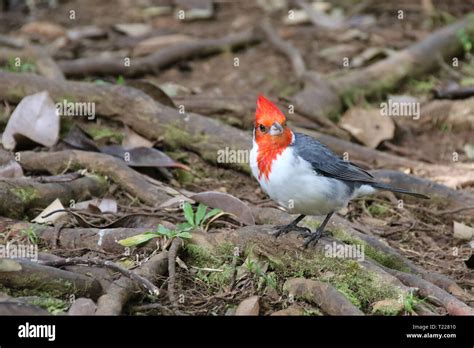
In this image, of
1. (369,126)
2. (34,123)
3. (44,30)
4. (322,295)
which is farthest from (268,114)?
(44,30)

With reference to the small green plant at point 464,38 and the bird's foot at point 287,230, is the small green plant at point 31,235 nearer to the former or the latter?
the bird's foot at point 287,230

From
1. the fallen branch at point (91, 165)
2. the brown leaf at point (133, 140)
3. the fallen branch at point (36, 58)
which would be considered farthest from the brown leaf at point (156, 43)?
the fallen branch at point (91, 165)

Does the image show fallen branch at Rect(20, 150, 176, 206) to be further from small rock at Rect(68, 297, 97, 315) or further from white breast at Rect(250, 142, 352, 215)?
small rock at Rect(68, 297, 97, 315)

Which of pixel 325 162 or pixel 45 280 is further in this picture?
pixel 325 162

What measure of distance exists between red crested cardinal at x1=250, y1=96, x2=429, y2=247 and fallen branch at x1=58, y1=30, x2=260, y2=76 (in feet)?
13.8

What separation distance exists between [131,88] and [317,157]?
256cm

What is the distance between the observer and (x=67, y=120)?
22.0 feet

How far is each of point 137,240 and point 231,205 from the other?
35.6 inches

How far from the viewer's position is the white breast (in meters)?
4.79

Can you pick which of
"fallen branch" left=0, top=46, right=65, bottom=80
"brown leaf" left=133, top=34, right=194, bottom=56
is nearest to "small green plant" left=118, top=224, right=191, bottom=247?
"fallen branch" left=0, top=46, right=65, bottom=80

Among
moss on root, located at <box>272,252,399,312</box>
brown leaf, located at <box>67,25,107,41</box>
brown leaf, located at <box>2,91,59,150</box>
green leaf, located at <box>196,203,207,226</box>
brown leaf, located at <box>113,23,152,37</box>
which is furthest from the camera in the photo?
brown leaf, located at <box>113,23,152,37</box>

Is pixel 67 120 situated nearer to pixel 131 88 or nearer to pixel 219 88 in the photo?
pixel 131 88

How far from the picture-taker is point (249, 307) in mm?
4277

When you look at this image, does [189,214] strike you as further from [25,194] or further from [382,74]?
[382,74]
